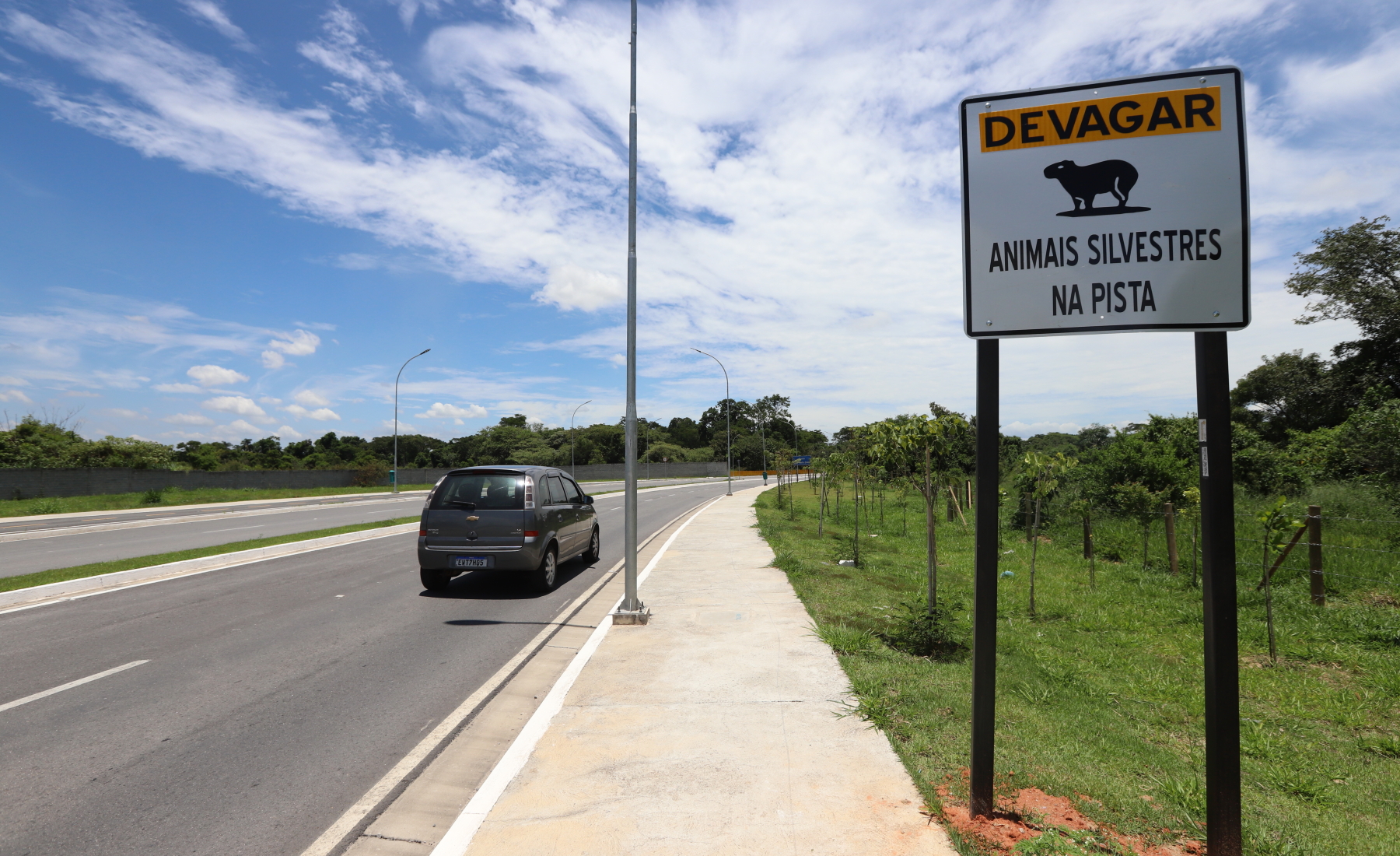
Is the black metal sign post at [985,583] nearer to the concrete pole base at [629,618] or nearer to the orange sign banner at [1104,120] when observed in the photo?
the orange sign banner at [1104,120]

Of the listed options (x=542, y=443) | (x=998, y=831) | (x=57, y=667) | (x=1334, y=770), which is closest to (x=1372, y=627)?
(x=1334, y=770)

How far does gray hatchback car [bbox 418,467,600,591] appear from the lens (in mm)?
9789

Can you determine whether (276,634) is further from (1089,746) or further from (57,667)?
(1089,746)

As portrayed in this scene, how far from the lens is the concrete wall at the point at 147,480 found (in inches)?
1339

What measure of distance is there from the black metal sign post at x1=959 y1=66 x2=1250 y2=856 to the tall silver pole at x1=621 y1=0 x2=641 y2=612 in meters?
5.15

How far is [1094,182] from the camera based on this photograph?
323cm

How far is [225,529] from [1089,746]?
22656 millimetres

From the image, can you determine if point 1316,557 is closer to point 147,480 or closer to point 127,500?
point 127,500

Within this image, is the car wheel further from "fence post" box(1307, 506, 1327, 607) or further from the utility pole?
"fence post" box(1307, 506, 1327, 607)

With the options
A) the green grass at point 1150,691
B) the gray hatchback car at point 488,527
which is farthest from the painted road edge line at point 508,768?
the gray hatchback car at point 488,527

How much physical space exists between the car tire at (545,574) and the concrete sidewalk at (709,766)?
11.1 ft

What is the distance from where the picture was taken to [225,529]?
20094 millimetres

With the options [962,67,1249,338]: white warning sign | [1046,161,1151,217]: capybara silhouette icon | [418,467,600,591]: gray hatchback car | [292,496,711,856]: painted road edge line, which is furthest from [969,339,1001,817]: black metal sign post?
[418,467,600,591]: gray hatchback car

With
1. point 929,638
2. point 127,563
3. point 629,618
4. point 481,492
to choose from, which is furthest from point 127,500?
point 929,638
